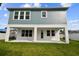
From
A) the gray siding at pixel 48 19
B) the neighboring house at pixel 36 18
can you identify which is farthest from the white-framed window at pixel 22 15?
the gray siding at pixel 48 19

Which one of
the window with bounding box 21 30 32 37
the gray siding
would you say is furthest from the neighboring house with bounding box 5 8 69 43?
the window with bounding box 21 30 32 37

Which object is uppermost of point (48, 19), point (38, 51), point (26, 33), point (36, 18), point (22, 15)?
point (22, 15)

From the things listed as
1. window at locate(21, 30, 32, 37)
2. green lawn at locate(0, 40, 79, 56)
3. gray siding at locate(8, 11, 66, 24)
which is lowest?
green lawn at locate(0, 40, 79, 56)

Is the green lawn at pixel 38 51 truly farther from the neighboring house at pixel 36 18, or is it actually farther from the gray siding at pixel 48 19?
the gray siding at pixel 48 19

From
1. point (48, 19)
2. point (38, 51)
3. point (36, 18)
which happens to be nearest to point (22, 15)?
point (36, 18)

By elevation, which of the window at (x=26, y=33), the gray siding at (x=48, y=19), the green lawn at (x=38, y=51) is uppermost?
the gray siding at (x=48, y=19)

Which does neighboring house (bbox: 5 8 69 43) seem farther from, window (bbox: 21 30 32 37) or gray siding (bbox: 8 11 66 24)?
window (bbox: 21 30 32 37)

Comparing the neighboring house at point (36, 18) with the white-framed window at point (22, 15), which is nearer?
the neighboring house at point (36, 18)

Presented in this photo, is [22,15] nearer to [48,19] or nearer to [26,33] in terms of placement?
[26,33]

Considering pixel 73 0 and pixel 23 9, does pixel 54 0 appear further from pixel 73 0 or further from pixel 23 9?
pixel 23 9

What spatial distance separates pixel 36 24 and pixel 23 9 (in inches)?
100

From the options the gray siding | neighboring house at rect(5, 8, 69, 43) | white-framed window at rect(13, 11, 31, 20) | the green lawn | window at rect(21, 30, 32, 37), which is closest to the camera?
the green lawn

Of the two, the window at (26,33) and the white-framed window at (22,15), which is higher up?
the white-framed window at (22,15)

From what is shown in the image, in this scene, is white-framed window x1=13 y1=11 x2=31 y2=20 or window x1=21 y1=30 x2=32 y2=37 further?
window x1=21 y1=30 x2=32 y2=37
